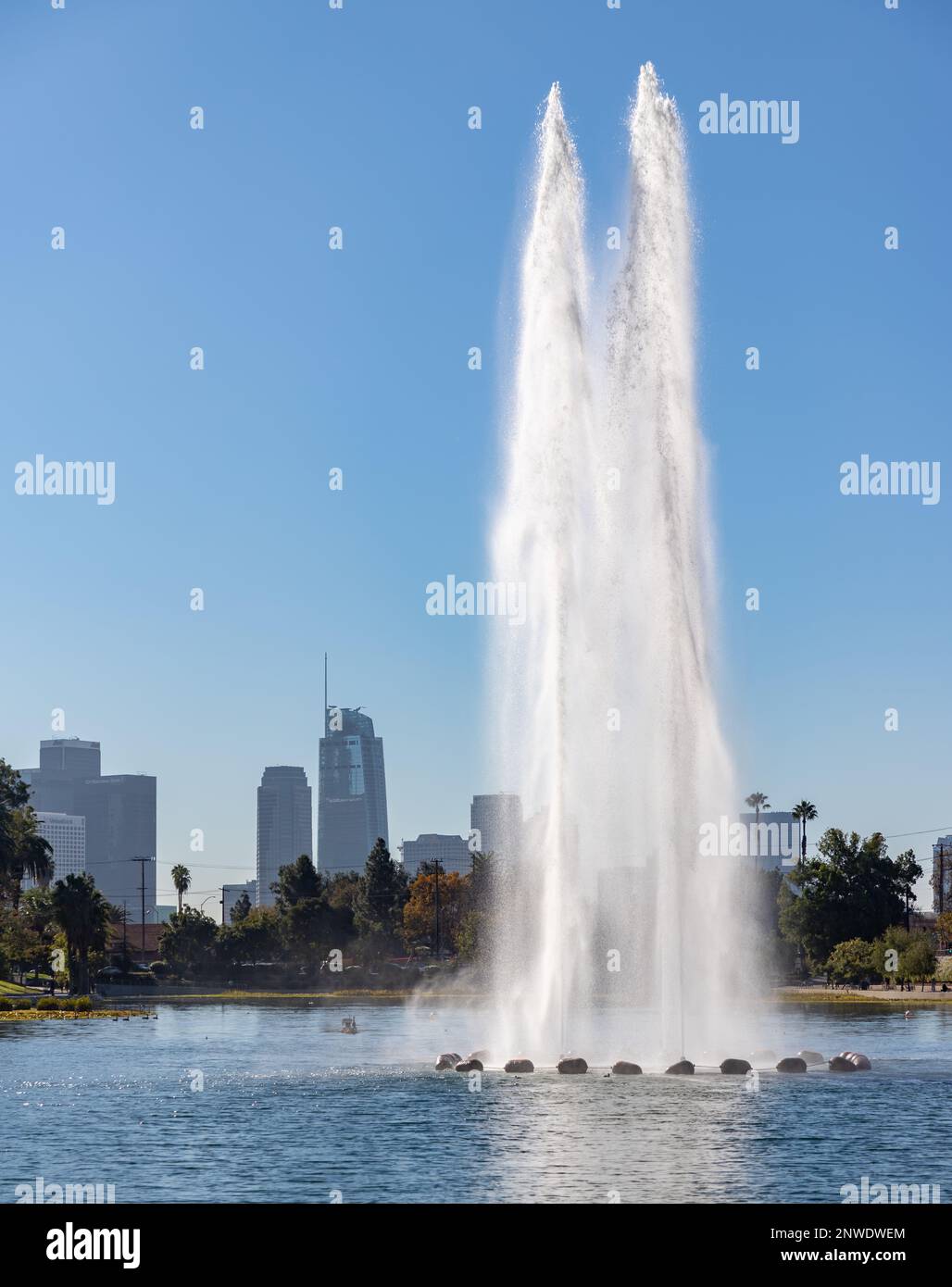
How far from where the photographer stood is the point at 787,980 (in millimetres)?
171000

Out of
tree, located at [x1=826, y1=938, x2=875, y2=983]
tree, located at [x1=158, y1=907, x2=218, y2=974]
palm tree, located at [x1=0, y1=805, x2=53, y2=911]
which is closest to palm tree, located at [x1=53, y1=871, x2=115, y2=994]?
palm tree, located at [x1=0, y1=805, x2=53, y2=911]

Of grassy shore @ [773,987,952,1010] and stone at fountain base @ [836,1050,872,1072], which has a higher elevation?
stone at fountain base @ [836,1050,872,1072]

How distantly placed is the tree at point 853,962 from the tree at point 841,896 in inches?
398

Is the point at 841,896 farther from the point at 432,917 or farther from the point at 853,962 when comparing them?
the point at 432,917

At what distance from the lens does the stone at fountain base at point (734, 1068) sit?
53062 millimetres

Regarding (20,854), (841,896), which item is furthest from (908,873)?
(20,854)

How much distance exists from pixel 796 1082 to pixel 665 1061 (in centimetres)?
529

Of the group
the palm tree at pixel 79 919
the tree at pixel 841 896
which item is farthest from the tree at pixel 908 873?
the palm tree at pixel 79 919

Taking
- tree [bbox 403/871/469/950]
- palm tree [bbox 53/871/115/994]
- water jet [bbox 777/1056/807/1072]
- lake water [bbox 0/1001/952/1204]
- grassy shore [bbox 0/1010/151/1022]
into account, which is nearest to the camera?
lake water [bbox 0/1001/952/1204]

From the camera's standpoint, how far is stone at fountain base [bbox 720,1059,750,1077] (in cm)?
5306

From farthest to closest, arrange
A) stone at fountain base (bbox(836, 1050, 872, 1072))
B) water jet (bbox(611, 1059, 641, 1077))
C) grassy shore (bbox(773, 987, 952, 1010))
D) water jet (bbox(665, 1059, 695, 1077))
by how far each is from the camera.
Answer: grassy shore (bbox(773, 987, 952, 1010))
stone at fountain base (bbox(836, 1050, 872, 1072))
water jet (bbox(611, 1059, 641, 1077))
water jet (bbox(665, 1059, 695, 1077))

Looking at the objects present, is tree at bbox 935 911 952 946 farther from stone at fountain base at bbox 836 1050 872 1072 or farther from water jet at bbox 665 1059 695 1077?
water jet at bbox 665 1059 695 1077

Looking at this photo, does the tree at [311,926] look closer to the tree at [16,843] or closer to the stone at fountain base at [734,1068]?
the tree at [16,843]

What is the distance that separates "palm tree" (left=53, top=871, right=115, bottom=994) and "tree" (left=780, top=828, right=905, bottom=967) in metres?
72.5
